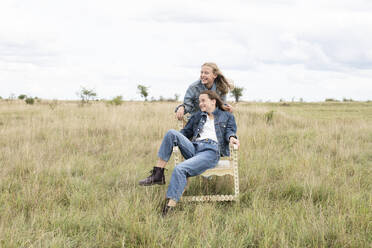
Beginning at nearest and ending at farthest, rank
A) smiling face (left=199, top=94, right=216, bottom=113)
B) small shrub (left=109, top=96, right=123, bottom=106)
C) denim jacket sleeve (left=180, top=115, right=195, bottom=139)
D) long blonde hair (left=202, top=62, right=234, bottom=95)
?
1. smiling face (left=199, top=94, right=216, bottom=113)
2. denim jacket sleeve (left=180, top=115, right=195, bottom=139)
3. long blonde hair (left=202, top=62, right=234, bottom=95)
4. small shrub (left=109, top=96, right=123, bottom=106)

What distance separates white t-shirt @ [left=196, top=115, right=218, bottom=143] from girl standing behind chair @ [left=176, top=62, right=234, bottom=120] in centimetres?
31

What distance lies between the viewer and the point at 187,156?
4.28m

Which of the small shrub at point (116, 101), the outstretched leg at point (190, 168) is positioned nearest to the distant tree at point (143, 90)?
the small shrub at point (116, 101)

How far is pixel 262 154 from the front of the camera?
6.27m

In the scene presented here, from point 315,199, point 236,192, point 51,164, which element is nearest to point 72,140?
point 51,164

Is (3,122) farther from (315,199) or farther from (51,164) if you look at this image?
(315,199)

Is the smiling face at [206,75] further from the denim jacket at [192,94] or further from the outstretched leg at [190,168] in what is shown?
the outstretched leg at [190,168]

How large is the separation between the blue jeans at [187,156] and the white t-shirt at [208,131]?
2.9 inches

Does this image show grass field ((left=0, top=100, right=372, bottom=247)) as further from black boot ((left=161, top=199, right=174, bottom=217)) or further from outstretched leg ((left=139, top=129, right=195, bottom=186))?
outstretched leg ((left=139, top=129, right=195, bottom=186))

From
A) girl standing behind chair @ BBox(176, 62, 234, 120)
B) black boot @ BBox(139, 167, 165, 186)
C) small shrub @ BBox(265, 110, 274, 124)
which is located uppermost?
girl standing behind chair @ BBox(176, 62, 234, 120)

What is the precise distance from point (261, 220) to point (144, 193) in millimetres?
1634

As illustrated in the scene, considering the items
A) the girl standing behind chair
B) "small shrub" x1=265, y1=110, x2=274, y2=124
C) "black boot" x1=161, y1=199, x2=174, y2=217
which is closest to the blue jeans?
"black boot" x1=161, y1=199, x2=174, y2=217

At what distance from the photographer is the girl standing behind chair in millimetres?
4754

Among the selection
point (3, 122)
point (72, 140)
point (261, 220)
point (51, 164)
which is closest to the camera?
point (261, 220)
